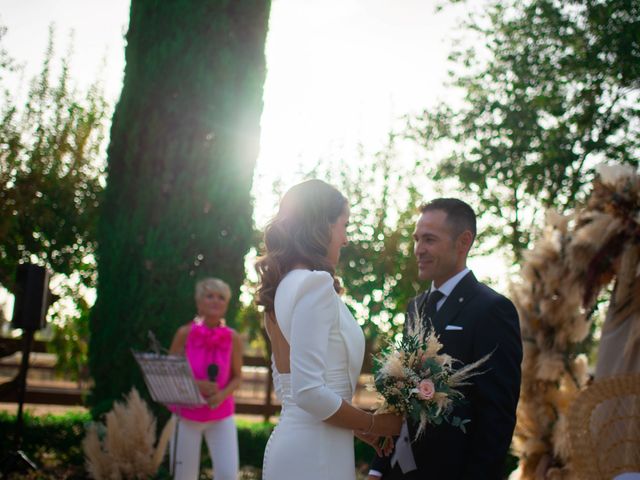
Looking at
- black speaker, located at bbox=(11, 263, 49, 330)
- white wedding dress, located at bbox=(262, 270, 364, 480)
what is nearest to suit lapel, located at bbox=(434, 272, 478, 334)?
white wedding dress, located at bbox=(262, 270, 364, 480)

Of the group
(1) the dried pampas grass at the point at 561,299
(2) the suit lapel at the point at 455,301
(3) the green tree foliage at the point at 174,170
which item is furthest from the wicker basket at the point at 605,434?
(3) the green tree foliage at the point at 174,170

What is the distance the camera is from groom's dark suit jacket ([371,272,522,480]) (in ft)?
10.3

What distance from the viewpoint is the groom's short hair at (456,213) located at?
12.3 ft

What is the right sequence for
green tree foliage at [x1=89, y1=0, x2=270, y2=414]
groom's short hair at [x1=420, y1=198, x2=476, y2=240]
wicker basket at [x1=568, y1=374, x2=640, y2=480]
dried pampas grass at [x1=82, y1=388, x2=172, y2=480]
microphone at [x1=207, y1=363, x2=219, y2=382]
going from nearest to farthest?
wicker basket at [x1=568, y1=374, x2=640, y2=480]
groom's short hair at [x1=420, y1=198, x2=476, y2=240]
microphone at [x1=207, y1=363, x2=219, y2=382]
dried pampas grass at [x1=82, y1=388, x2=172, y2=480]
green tree foliage at [x1=89, y1=0, x2=270, y2=414]

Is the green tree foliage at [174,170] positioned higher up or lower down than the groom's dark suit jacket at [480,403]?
higher up

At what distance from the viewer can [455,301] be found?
354cm

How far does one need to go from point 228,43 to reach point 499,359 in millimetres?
7597

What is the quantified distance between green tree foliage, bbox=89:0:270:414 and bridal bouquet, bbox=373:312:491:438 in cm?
678

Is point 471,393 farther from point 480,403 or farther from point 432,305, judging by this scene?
point 432,305

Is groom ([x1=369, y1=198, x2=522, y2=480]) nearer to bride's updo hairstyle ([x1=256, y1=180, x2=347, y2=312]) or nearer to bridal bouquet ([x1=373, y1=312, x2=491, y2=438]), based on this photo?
bridal bouquet ([x1=373, y1=312, x2=491, y2=438])

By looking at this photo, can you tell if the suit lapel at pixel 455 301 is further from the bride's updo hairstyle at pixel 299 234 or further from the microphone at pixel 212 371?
the microphone at pixel 212 371

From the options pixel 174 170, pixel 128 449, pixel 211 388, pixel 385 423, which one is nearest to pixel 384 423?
pixel 385 423

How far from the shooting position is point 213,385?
648 cm

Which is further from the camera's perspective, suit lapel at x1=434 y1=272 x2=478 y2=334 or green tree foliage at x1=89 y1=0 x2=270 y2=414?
green tree foliage at x1=89 y1=0 x2=270 y2=414
